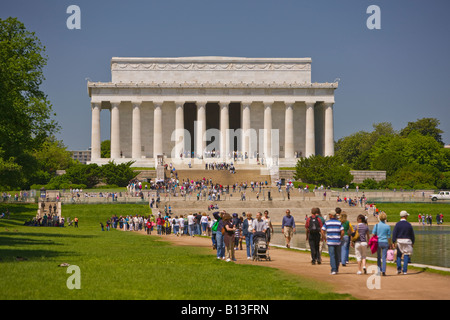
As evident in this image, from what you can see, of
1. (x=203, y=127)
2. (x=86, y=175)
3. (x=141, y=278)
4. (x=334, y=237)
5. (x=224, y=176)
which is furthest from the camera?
(x=203, y=127)

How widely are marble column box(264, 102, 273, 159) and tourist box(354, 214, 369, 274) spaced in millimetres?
92791

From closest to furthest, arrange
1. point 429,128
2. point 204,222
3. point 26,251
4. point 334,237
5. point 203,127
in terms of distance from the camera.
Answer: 1. point 334,237
2. point 26,251
3. point 204,222
4. point 203,127
5. point 429,128

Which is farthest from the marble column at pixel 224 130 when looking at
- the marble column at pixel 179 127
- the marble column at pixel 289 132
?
the marble column at pixel 289 132

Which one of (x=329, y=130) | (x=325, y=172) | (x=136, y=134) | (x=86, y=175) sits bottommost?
(x=86, y=175)

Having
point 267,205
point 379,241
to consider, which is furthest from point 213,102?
point 379,241

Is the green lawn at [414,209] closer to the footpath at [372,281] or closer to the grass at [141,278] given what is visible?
the footpath at [372,281]

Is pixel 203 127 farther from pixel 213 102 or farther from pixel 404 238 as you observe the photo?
pixel 404 238

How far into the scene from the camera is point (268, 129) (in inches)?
4636

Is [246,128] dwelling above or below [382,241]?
above

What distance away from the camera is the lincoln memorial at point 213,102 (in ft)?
377

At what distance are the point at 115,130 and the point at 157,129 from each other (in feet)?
23.6

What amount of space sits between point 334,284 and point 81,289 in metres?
7.21

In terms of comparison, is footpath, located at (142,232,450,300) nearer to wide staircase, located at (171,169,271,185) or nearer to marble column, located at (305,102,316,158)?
wide staircase, located at (171,169,271,185)
